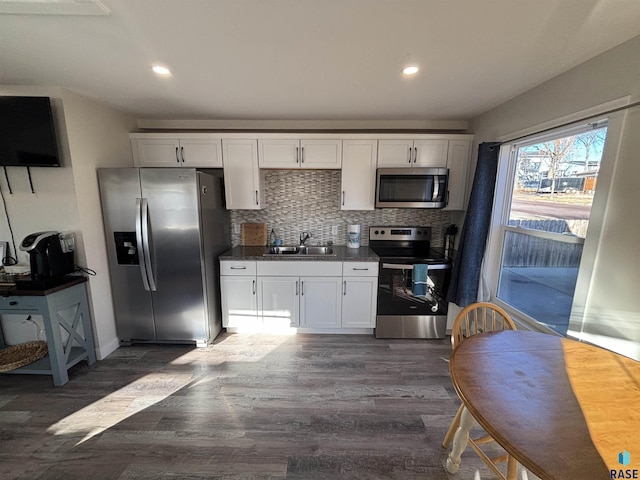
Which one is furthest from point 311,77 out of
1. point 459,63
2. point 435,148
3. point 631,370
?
point 631,370

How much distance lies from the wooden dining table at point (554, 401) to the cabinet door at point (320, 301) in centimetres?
156

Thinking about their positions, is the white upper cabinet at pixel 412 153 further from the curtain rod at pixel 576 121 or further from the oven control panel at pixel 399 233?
the oven control panel at pixel 399 233

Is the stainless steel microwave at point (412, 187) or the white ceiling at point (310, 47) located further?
the stainless steel microwave at point (412, 187)

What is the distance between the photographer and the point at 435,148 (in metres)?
2.75

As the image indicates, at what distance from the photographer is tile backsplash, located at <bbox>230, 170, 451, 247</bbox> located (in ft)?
10.3

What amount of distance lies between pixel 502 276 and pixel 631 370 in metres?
1.38

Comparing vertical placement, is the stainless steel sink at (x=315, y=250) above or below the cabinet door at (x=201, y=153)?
below

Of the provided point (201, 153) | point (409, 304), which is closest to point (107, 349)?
point (201, 153)

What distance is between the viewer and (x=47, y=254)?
2.06m

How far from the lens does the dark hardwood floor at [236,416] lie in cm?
147

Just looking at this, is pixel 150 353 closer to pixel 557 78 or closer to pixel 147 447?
pixel 147 447

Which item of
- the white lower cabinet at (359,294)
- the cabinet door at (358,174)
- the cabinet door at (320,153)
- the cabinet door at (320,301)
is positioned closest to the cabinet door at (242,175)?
the cabinet door at (320,153)

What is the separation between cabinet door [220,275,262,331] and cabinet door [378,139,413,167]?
1.95m

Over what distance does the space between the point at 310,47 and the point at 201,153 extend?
1.82 m
